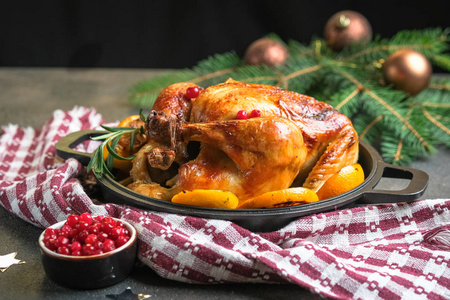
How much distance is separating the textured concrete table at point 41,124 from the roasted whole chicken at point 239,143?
27 cm

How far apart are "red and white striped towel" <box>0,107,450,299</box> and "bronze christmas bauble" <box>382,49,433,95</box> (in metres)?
1.08

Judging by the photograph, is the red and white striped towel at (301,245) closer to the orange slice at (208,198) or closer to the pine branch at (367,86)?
the orange slice at (208,198)

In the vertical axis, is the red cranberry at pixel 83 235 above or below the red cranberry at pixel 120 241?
above

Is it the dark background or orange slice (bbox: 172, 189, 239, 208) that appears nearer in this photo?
orange slice (bbox: 172, 189, 239, 208)

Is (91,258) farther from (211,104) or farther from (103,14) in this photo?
(103,14)

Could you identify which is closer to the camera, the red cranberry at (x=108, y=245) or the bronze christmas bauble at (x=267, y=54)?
the red cranberry at (x=108, y=245)

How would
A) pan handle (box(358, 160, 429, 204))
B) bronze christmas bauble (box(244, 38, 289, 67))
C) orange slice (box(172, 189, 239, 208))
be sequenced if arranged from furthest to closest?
bronze christmas bauble (box(244, 38, 289, 67)), pan handle (box(358, 160, 429, 204)), orange slice (box(172, 189, 239, 208))

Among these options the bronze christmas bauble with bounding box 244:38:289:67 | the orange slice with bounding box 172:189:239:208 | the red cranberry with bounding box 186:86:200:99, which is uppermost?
the red cranberry with bounding box 186:86:200:99

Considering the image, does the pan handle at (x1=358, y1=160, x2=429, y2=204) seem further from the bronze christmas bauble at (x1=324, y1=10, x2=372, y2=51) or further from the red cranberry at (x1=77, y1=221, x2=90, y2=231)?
the bronze christmas bauble at (x1=324, y1=10, x2=372, y2=51)

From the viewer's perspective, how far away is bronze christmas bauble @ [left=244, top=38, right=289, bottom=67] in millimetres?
2889

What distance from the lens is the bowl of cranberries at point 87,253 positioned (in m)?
1.37

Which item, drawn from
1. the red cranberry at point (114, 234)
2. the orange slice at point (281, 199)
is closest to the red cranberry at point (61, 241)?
the red cranberry at point (114, 234)

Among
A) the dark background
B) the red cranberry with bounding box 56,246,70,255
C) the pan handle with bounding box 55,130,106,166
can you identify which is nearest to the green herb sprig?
the pan handle with bounding box 55,130,106,166

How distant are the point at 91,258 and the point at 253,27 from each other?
287 cm
